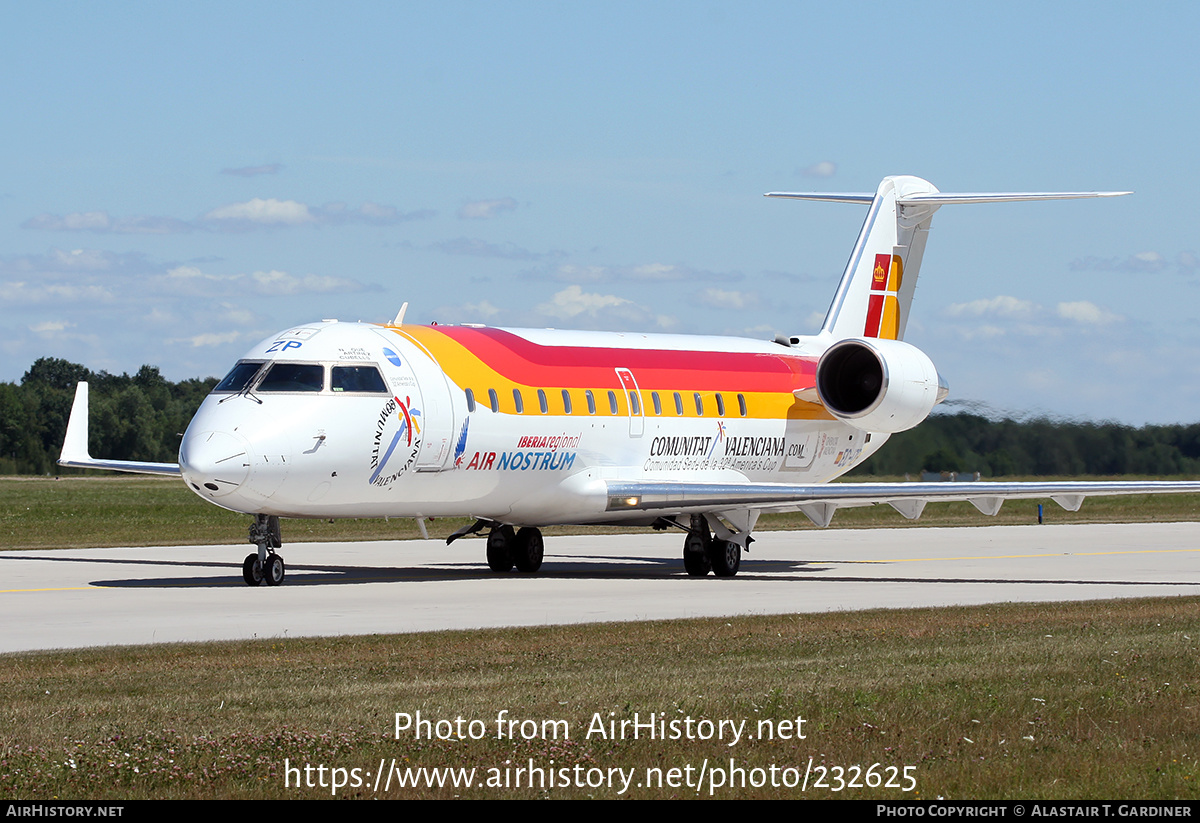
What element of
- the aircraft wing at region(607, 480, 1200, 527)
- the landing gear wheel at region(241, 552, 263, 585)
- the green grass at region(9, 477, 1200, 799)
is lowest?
the landing gear wheel at region(241, 552, 263, 585)

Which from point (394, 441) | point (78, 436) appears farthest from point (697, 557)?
point (78, 436)

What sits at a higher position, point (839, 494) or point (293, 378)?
point (293, 378)

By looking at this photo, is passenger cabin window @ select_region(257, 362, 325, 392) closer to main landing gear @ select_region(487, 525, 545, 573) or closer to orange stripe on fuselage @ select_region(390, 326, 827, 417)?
orange stripe on fuselage @ select_region(390, 326, 827, 417)

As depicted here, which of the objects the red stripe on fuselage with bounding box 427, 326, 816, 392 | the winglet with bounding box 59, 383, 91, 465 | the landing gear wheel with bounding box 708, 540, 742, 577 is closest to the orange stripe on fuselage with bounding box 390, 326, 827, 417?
the red stripe on fuselage with bounding box 427, 326, 816, 392

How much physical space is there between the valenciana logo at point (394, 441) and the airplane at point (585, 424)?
0.03 meters

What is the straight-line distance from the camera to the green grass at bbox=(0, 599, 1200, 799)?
356 inches

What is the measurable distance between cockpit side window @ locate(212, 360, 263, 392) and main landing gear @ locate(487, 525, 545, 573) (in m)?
6.51

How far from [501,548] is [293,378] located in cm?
651

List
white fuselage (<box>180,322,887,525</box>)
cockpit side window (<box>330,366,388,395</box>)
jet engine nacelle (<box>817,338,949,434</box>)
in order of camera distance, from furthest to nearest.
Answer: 1. jet engine nacelle (<box>817,338,949,434</box>)
2. cockpit side window (<box>330,366,388,395</box>)
3. white fuselage (<box>180,322,887,525</box>)

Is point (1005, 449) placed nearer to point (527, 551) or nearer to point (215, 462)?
point (527, 551)

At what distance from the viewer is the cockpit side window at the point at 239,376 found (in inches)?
865

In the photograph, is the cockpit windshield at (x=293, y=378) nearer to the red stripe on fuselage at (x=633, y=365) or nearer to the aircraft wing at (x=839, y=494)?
the red stripe on fuselage at (x=633, y=365)

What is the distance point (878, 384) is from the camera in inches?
1124
